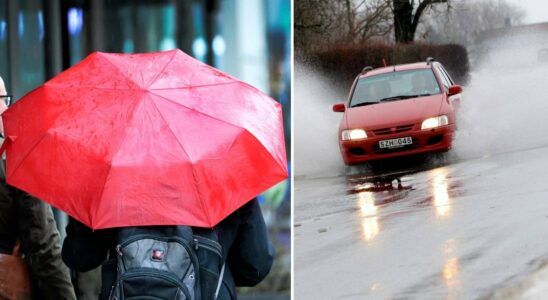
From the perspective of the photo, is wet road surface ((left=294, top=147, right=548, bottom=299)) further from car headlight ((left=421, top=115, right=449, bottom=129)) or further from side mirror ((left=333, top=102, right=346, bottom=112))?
side mirror ((left=333, top=102, right=346, bottom=112))

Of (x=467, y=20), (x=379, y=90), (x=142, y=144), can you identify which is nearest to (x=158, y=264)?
(x=142, y=144)

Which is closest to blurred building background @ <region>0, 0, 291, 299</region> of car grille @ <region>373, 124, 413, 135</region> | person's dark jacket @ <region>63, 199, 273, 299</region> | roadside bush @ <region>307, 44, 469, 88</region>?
roadside bush @ <region>307, 44, 469, 88</region>

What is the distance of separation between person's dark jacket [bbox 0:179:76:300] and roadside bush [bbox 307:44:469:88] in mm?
2838

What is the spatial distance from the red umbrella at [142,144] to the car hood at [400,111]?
2.68 m

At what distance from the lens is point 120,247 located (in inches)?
116

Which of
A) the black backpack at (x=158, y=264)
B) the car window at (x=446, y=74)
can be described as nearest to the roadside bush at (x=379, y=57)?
the car window at (x=446, y=74)

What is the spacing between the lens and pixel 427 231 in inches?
229

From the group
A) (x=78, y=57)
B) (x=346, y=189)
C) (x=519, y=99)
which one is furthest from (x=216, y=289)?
(x=78, y=57)

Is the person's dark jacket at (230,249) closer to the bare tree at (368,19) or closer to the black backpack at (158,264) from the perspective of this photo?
the black backpack at (158,264)

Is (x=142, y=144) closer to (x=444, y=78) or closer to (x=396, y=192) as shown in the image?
(x=396, y=192)

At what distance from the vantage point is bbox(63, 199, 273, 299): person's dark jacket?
10.3 ft

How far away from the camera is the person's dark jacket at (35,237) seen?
3.62 m

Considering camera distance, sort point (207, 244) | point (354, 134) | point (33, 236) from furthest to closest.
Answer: point (354, 134), point (33, 236), point (207, 244)

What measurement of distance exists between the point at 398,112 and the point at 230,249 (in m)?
2.84
